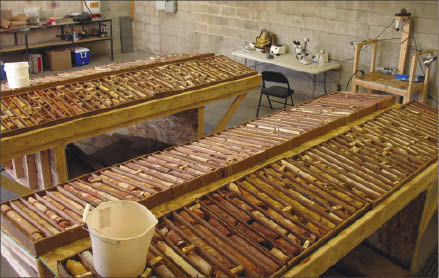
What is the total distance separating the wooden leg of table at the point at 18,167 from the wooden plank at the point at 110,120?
87 centimetres

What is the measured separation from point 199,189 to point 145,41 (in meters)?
11.6

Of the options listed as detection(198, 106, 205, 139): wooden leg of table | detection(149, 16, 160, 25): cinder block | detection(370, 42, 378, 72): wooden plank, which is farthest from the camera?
detection(149, 16, 160, 25): cinder block

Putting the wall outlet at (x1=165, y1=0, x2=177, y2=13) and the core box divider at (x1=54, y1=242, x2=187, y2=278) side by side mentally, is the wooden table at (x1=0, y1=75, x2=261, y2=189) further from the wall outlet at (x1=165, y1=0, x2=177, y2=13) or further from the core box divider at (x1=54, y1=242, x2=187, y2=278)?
the wall outlet at (x1=165, y1=0, x2=177, y2=13)

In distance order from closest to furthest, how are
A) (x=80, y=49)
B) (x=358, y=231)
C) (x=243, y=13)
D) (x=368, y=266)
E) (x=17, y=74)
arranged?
(x=358, y=231) → (x=368, y=266) → (x=17, y=74) → (x=243, y=13) → (x=80, y=49)

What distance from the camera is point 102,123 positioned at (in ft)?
19.2

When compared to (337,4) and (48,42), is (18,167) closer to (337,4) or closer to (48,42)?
(337,4)

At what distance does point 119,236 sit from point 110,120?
10.4 feet

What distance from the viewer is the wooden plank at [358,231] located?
327cm

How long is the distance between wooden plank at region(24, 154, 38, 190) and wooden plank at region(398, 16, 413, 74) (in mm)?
6695

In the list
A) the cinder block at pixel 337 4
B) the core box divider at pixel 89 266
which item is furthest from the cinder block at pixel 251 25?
the core box divider at pixel 89 266

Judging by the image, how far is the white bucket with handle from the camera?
8.47ft

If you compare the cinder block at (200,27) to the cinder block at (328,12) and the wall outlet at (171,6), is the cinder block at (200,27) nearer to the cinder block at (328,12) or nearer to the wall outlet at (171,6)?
the wall outlet at (171,6)

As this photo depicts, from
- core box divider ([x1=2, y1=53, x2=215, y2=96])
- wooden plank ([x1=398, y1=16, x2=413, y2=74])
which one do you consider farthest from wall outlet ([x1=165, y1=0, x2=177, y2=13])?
wooden plank ([x1=398, y1=16, x2=413, y2=74])

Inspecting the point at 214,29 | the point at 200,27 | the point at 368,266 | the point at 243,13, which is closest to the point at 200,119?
the point at 368,266
